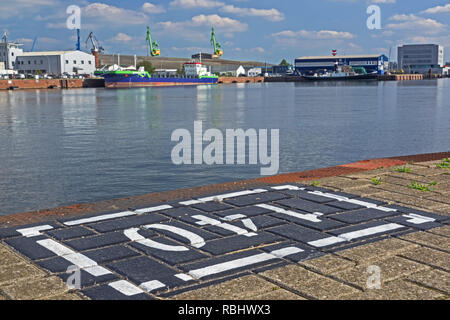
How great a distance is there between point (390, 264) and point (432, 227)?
137 centimetres

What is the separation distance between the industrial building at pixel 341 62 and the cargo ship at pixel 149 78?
4003 centimetres

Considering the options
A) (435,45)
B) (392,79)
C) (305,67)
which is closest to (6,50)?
(305,67)

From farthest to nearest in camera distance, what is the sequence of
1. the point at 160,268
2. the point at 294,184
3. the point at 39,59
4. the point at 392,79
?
the point at 392,79 → the point at 39,59 → the point at 294,184 → the point at 160,268

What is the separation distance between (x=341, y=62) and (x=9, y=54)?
89.5 metres

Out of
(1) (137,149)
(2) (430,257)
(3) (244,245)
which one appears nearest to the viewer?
(2) (430,257)

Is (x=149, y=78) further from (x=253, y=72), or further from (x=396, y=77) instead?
(x=396, y=77)

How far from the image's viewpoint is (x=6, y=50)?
363ft

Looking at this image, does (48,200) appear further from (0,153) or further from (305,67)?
(305,67)

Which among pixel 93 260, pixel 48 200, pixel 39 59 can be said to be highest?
pixel 39 59

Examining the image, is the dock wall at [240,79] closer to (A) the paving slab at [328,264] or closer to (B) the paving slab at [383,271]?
(A) the paving slab at [328,264]

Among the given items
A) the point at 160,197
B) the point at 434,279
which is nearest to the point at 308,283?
the point at 434,279

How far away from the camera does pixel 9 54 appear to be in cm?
11106
